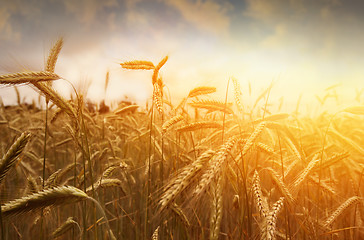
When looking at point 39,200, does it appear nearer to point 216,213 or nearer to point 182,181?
point 182,181

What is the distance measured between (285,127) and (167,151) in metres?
1.46

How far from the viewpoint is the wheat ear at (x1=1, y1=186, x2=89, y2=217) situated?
88 cm

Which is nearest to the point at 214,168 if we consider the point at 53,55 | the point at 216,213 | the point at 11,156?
the point at 216,213

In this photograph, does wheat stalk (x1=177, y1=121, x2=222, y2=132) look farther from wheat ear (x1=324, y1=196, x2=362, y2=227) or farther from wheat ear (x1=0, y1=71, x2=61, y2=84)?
Answer: wheat ear (x1=324, y1=196, x2=362, y2=227)

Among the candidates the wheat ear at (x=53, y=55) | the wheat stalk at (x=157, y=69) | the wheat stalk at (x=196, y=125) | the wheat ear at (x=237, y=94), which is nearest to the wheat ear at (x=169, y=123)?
the wheat stalk at (x=196, y=125)

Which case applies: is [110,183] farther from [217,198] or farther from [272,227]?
[272,227]

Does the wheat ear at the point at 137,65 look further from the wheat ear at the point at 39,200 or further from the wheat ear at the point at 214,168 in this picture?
the wheat ear at the point at 39,200

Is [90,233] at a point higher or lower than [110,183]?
lower

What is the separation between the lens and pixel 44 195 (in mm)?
907

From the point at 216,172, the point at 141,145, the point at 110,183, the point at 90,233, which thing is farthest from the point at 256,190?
the point at 141,145

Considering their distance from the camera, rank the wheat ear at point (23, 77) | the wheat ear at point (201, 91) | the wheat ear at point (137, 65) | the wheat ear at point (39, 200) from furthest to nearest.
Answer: the wheat ear at point (201, 91)
the wheat ear at point (137, 65)
the wheat ear at point (23, 77)
the wheat ear at point (39, 200)

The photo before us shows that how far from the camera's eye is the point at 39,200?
2.96ft

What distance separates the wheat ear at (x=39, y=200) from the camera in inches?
34.8

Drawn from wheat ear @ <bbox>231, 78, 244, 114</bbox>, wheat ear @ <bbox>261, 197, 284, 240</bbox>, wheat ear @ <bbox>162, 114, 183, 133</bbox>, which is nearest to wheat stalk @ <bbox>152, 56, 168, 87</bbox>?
wheat ear @ <bbox>162, 114, 183, 133</bbox>
